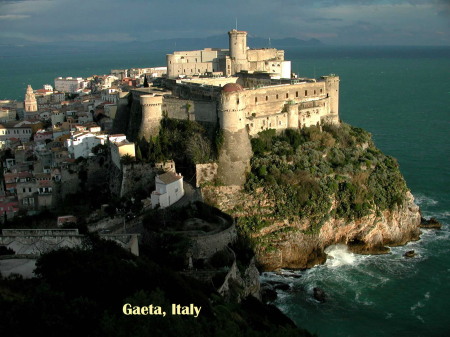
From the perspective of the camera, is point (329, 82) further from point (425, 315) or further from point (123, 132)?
point (425, 315)

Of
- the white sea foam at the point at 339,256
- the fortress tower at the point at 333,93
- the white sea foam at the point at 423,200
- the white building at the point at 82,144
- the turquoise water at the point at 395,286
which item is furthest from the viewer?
the fortress tower at the point at 333,93

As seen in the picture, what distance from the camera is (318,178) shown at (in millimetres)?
Result: 31688

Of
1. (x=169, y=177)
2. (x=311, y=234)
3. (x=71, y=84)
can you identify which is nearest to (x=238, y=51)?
(x=169, y=177)

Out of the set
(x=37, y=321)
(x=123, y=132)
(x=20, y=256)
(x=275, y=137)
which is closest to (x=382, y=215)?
(x=275, y=137)

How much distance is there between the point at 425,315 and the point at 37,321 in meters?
18.7

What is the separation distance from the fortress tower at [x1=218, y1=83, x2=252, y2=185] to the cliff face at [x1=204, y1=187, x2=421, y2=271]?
94 centimetres

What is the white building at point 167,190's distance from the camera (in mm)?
27859

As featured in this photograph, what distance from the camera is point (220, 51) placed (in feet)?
163

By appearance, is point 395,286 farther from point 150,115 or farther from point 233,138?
point 150,115

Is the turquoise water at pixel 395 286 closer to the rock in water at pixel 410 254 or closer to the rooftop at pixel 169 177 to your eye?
the rock in water at pixel 410 254

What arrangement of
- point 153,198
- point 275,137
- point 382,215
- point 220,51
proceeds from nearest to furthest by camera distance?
point 153,198 < point 382,215 < point 275,137 < point 220,51

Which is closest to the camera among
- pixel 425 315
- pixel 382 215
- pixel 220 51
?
pixel 425 315

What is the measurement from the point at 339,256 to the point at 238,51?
855 inches

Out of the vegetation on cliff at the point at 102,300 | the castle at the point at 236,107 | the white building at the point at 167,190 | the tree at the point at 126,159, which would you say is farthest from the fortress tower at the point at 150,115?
the vegetation on cliff at the point at 102,300
